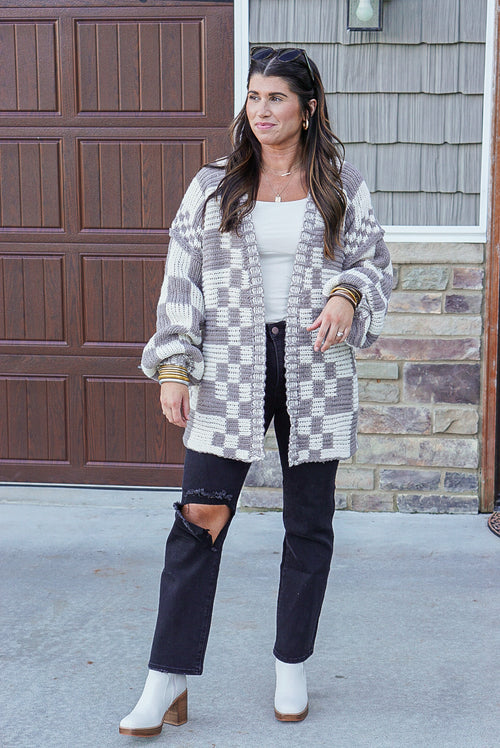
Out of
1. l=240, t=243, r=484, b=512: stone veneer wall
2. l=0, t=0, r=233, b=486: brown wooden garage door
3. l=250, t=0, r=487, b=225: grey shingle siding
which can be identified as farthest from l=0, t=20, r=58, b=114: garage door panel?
l=240, t=243, r=484, b=512: stone veneer wall

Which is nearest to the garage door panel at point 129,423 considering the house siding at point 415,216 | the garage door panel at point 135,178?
the house siding at point 415,216

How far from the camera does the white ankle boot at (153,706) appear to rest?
2.48m

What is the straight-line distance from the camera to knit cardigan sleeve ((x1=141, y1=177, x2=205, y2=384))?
243 cm

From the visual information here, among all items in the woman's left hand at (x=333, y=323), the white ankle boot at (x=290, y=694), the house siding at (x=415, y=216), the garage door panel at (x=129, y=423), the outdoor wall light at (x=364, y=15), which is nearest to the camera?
the woman's left hand at (x=333, y=323)

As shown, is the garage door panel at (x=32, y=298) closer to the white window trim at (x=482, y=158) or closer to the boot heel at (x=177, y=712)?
the white window trim at (x=482, y=158)

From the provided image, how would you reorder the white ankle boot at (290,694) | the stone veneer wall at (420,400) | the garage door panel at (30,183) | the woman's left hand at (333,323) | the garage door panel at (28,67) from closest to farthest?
the woman's left hand at (333,323)
the white ankle boot at (290,694)
the stone veneer wall at (420,400)
the garage door panel at (28,67)
the garage door panel at (30,183)

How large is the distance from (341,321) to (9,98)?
2.88 meters

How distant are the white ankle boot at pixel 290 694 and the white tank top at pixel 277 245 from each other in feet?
3.27

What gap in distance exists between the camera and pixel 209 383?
2518mm

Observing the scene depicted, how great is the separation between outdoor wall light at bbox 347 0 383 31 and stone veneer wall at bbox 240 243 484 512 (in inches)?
38.8

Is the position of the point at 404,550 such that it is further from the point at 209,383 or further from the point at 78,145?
the point at 78,145

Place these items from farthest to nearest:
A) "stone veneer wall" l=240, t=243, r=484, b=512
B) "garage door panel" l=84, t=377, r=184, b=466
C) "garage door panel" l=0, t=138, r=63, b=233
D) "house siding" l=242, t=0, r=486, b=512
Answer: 1. "garage door panel" l=84, t=377, r=184, b=466
2. "garage door panel" l=0, t=138, r=63, b=233
3. "stone veneer wall" l=240, t=243, r=484, b=512
4. "house siding" l=242, t=0, r=486, b=512

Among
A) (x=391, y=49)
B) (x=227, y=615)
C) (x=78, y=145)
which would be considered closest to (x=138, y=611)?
(x=227, y=615)

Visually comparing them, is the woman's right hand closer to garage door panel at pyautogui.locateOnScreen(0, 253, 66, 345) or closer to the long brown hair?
the long brown hair
